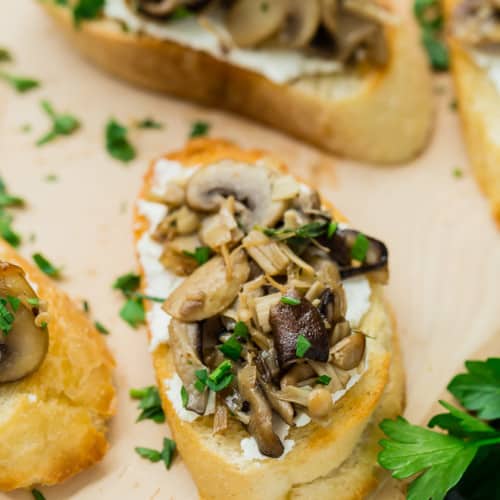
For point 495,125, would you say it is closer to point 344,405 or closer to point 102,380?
point 344,405

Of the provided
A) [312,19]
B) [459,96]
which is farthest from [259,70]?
[459,96]

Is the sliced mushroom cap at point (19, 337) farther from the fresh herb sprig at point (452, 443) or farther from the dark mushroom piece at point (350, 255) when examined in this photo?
the fresh herb sprig at point (452, 443)

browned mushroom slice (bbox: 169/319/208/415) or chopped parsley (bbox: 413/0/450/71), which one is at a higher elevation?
chopped parsley (bbox: 413/0/450/71)

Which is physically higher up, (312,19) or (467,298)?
(312,19)

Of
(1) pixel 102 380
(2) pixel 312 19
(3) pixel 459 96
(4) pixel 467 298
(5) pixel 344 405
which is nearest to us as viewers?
(5) pixel 344 405

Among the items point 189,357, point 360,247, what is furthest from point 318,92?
point 189,357

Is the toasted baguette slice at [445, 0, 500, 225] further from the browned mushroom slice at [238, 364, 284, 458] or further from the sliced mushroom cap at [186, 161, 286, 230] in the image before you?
the browned mushroom slice at [238, 364, 284, 458]

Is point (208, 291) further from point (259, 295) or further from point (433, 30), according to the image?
point (433, 30)

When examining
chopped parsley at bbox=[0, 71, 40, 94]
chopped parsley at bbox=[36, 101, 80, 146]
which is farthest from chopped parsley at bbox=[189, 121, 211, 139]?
chopped parsley at bbox=[0, 71, 40, 94]
